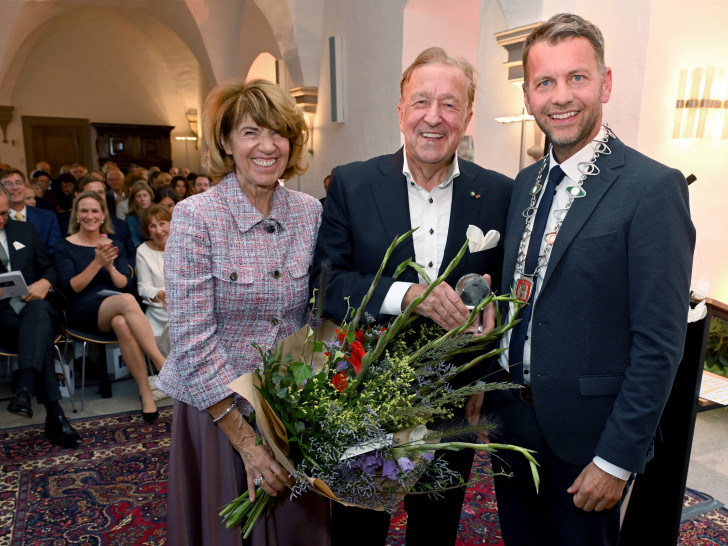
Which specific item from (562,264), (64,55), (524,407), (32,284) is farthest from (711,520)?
(64,55)

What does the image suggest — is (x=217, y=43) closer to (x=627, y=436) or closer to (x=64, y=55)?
(x=64, y=55)

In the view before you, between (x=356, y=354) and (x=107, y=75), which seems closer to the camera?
(x=356, y=354)

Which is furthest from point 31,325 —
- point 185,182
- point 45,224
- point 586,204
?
point 185,182

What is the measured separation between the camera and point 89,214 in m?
4.35

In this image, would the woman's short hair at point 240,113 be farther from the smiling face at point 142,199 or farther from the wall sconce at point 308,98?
the wall sconce at point 308,98

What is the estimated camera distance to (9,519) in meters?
2.82

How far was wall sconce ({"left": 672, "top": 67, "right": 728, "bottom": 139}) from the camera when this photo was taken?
15.6ft

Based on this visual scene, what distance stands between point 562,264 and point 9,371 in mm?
4327

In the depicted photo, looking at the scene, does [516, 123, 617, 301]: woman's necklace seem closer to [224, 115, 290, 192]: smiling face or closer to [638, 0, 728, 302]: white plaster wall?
[224, 115, 290, 192]: smiling face

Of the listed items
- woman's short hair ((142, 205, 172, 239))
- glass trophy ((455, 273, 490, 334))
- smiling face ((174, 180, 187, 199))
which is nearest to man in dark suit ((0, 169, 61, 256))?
woman's short hair ((142, 205, 172, 239))

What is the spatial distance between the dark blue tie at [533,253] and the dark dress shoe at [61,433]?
10.0 feet

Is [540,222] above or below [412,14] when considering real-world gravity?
below

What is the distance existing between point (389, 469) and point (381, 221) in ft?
2.54

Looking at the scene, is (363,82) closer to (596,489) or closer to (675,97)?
(675,97)
